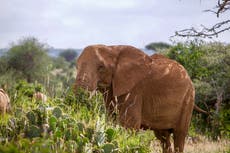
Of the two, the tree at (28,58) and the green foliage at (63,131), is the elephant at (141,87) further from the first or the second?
the tree at (28,58)

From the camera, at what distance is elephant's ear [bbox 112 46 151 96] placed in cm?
1105

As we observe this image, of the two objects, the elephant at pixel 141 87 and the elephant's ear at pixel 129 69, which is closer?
the elephant at pixel 141 87

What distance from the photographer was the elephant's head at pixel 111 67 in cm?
1042

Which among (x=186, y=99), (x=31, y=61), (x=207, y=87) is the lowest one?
(x=31, y=61)

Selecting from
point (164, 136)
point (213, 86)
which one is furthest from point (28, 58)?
point (164, 136)

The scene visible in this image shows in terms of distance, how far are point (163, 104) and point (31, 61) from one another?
39404 mm

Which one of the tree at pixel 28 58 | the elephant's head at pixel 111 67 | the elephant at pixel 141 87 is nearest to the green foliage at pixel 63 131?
the elephant's head at pixel 111 67

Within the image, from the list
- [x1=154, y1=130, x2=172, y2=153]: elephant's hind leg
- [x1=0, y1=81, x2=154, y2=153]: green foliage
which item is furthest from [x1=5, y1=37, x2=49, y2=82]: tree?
[x1=0, y1=81, x2=154, y2=153]: green foliage

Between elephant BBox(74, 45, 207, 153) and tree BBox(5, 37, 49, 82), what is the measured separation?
1366 inches

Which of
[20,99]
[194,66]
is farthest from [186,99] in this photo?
[194,66]

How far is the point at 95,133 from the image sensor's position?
739cm

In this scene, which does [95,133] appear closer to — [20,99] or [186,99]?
[20,99]

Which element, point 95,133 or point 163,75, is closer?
point 95,133

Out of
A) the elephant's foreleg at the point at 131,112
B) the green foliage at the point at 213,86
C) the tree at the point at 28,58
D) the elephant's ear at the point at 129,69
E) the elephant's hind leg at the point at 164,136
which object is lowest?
the tree at the point at 28,58
